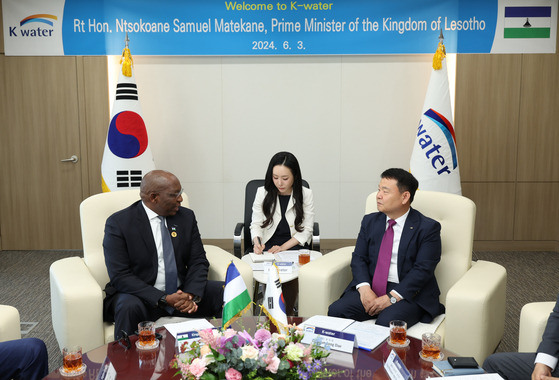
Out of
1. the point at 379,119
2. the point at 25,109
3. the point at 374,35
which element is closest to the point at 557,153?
the point at 379,119

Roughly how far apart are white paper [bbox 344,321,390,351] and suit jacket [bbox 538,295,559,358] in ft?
2.15

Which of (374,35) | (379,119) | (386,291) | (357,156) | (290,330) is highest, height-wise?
(374,35)

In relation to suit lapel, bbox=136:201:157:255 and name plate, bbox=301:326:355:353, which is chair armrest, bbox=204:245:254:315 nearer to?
suit lapel, bbox=136:201:157:255

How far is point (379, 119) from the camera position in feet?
20.4

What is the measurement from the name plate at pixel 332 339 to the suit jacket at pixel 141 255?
0.95 meters

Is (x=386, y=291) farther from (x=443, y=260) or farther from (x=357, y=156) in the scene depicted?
(x=357, y=156)

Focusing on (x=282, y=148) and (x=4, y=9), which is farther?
(x=282, y=148)

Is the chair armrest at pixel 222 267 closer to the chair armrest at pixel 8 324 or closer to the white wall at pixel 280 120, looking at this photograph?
the chair armrest at pixel 8 324

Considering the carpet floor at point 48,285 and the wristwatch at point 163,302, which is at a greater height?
the wristwatch at point 163,302

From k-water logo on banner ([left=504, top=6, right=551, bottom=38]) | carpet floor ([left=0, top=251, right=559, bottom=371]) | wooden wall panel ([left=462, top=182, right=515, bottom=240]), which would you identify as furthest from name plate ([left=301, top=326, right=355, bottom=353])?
k-water logo on banner ([left=504, top=6, right=551, bottom=38])

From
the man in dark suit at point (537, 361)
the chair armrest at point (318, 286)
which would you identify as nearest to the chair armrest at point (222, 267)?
the chair armrest at point (318, 286)

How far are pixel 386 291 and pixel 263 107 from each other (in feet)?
11.4

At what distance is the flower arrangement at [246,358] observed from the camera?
1.65 metres

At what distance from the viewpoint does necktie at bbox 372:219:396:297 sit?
3.20 metres
